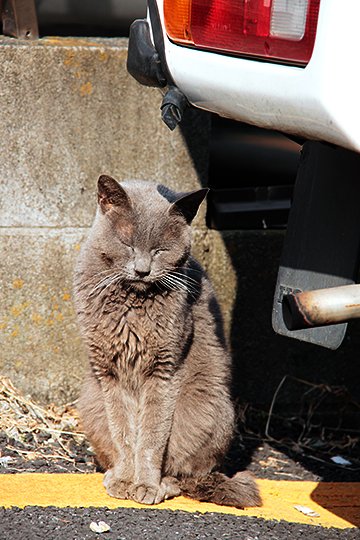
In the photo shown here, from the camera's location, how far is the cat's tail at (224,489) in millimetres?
3154

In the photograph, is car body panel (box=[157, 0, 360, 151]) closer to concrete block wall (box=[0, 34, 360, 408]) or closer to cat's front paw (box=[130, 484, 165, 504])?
concrete block wall (box=[0, 34, 360, 408])

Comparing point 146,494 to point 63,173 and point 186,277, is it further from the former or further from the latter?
point 63,173

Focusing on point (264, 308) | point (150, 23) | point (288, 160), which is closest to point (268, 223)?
point (264, 308)

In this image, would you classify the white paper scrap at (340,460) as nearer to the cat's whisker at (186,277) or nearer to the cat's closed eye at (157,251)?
the cat's whisker at (186,277)

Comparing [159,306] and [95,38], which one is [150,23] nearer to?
[159,306]

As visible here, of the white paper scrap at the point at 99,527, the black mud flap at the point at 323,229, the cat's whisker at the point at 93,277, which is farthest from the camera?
the cat's whisker at the point at 93,277

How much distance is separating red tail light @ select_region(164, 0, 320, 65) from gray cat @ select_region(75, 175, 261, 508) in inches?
30.2

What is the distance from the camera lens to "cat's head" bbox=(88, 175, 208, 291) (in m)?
3.08

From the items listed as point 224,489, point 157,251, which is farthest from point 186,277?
point 224,489

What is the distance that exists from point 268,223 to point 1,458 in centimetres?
169

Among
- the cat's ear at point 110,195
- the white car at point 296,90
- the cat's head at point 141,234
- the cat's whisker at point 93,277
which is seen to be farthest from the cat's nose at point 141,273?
the white car at point 296,90

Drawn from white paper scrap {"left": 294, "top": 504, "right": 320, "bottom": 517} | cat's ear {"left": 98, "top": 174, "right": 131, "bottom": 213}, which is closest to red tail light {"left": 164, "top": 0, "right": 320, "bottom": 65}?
cat's ear {"left": 98, "top": 174, "right": 131, "bottom": 213}

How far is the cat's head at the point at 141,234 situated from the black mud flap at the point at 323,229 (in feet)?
1.78

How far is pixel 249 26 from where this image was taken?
225 cm
